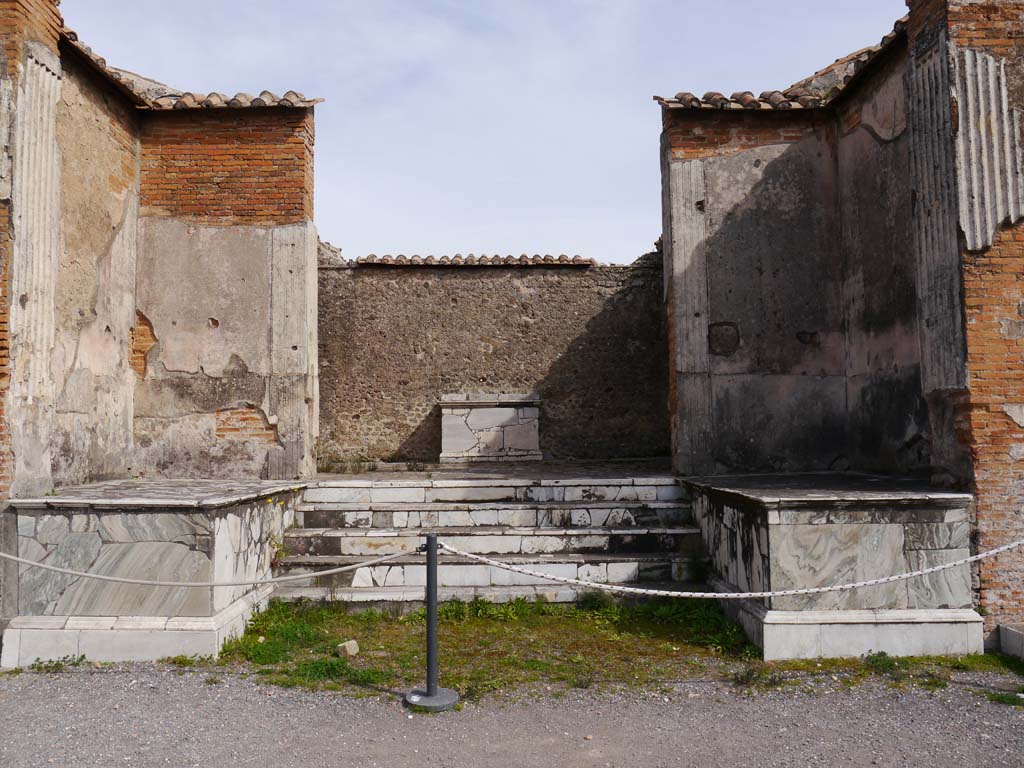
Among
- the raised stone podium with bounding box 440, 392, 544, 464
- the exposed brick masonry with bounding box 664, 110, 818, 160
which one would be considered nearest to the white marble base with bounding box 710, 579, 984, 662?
the exposed brick masonry with bounding box 664, 110, 818, 160

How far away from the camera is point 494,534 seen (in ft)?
19.1

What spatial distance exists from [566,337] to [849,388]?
4795 mm

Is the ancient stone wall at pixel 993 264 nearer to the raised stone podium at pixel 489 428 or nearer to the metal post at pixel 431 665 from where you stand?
the metal post at pixel 431 665

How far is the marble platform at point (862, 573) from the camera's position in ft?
14.8

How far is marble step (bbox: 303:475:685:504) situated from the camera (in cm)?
637

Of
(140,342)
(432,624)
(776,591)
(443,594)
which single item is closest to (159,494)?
(443,594)

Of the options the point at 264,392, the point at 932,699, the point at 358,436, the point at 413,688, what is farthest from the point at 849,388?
the point at 358,436

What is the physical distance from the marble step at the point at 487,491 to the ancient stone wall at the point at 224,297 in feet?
3.27

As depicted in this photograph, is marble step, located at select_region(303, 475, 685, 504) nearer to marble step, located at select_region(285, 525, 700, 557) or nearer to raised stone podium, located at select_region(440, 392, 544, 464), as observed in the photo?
marble step, located at select_region(285, 525, 700, 557)

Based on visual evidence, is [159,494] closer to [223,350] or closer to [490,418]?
[223,350]

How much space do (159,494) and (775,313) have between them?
545 cm

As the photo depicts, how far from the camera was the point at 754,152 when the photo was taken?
23.7 feet

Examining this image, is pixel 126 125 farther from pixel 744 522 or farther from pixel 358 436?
pixel 744 522

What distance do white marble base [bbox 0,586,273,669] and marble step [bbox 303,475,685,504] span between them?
184 centimetres
